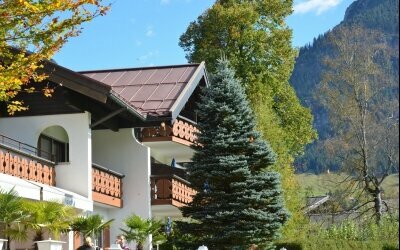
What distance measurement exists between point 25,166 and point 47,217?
5.30 m

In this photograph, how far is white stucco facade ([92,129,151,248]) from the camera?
29.9 metres

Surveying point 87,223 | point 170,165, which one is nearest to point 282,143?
point 170,165

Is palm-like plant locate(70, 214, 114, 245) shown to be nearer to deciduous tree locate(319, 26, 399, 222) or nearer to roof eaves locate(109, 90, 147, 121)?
roof eaves locate(109, 90, 147, 121)

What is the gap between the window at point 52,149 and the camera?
2752 cm

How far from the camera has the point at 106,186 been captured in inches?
1114

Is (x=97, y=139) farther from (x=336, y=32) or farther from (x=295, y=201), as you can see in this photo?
(x=336, y=32)

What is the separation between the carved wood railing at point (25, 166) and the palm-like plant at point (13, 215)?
4.33 metres

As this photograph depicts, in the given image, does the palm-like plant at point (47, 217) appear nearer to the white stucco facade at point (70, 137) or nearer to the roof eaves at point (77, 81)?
the roof eaves at point (77, 81)

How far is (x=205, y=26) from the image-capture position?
46.1 metres

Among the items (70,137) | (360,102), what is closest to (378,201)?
(360,102)

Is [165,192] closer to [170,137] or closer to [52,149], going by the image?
[170,137]

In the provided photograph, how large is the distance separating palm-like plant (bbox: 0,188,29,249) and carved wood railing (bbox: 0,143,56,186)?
4.33m

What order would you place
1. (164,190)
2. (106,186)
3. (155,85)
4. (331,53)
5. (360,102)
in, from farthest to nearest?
(331,53), (360,102), (155,85), (164,190), (106,186)

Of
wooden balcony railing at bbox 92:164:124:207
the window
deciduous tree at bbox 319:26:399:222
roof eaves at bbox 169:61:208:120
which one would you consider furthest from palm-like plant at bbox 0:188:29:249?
deciduous tree at bbox 319:26:399:222
